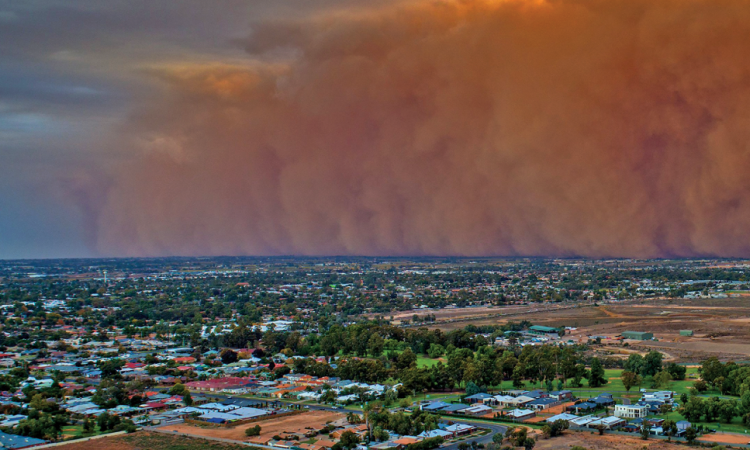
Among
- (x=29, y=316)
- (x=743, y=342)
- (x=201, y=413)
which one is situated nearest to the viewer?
(x=201, y=413)

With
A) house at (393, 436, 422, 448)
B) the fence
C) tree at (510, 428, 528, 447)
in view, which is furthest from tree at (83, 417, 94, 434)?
tree at (510, 428, 528, 447)

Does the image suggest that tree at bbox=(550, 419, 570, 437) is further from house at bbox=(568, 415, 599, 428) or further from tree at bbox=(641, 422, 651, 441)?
tree at bbox=(641, 422, 651, 441)

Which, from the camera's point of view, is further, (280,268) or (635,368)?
(280,268)

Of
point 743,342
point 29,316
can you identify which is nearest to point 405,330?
point 743,342

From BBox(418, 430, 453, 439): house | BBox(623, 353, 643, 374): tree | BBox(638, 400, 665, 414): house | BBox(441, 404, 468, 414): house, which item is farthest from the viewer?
BBox(623, 353, 643, 374): tree

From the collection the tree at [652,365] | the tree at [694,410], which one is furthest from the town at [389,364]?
the tree at [652,365]

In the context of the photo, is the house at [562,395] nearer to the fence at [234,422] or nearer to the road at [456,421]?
the road at [456,421]

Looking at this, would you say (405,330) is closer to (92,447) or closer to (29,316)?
(92,447)
